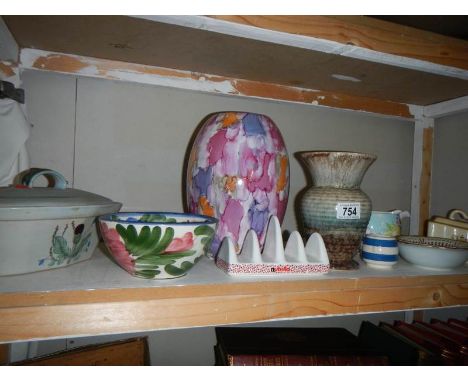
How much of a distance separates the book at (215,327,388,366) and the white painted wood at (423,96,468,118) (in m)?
0.59

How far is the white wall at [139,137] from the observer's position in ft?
2.16

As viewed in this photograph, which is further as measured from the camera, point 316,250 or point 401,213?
point 401,213

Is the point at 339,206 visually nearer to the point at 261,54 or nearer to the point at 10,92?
the point at 261,54

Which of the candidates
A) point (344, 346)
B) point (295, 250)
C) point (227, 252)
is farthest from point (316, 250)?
point (344, 346)

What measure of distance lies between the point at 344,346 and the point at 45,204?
59 centimetres

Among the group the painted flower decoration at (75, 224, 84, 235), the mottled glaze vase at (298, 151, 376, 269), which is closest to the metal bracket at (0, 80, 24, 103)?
the painted flower decoration at (75, 224, 84, 235)

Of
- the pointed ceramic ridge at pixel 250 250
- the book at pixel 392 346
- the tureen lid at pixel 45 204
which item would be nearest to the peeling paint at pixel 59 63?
the tureen lid at pixel 45 204

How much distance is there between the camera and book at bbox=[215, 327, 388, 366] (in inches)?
23.0

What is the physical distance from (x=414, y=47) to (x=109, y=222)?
0.53 meters

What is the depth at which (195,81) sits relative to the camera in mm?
703

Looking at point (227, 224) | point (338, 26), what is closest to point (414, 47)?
point (338, 26)

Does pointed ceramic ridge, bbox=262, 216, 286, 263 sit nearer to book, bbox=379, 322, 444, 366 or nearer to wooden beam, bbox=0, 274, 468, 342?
wooden beam, bbox=0, 274, 468, 342

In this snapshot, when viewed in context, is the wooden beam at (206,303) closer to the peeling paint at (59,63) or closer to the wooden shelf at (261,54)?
the wooden shelf at (261,54)

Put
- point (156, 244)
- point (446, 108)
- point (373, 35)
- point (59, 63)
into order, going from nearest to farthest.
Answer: point (156, 244) < point (373, 35) < point (59, 63) < point (446, 108)
